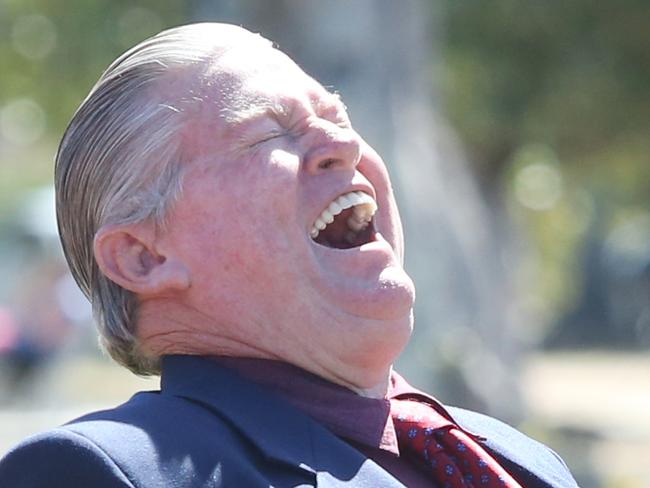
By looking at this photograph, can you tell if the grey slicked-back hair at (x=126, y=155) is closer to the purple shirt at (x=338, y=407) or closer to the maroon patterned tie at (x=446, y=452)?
the purple shirt at (x=338, y=407)

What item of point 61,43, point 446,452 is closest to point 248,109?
point 446,452

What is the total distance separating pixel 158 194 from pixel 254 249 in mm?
181

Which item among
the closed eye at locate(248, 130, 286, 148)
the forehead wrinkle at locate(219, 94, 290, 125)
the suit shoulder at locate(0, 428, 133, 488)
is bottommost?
the suit shoulder at locate(0, 428, 133, 488)

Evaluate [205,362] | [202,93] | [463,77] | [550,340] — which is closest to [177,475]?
[205,362]

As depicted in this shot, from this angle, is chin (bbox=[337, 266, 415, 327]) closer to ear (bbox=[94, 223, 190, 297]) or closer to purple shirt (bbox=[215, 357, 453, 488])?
purple shirt (bbox=[215, 357, 453, 488])

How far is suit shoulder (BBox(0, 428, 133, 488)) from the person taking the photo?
2145mm

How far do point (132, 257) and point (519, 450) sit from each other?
2.43 ft

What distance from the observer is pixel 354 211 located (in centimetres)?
257

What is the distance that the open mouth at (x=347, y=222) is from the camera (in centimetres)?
246

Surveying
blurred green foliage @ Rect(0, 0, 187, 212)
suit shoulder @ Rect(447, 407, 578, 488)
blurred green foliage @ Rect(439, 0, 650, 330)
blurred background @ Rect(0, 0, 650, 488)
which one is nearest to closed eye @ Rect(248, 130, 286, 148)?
suit shoulder @ Rect(447, 407, 578, 488)

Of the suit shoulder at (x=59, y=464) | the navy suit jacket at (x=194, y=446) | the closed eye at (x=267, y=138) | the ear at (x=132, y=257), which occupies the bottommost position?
the suit shoulder at (x=59, y=464)

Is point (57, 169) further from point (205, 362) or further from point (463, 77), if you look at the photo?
point (463, 77)

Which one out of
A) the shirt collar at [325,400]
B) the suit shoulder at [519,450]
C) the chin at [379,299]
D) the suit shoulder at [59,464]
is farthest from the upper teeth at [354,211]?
the suit shoulder at [59,464]

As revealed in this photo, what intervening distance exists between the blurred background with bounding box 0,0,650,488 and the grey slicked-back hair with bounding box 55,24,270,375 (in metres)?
3.56
